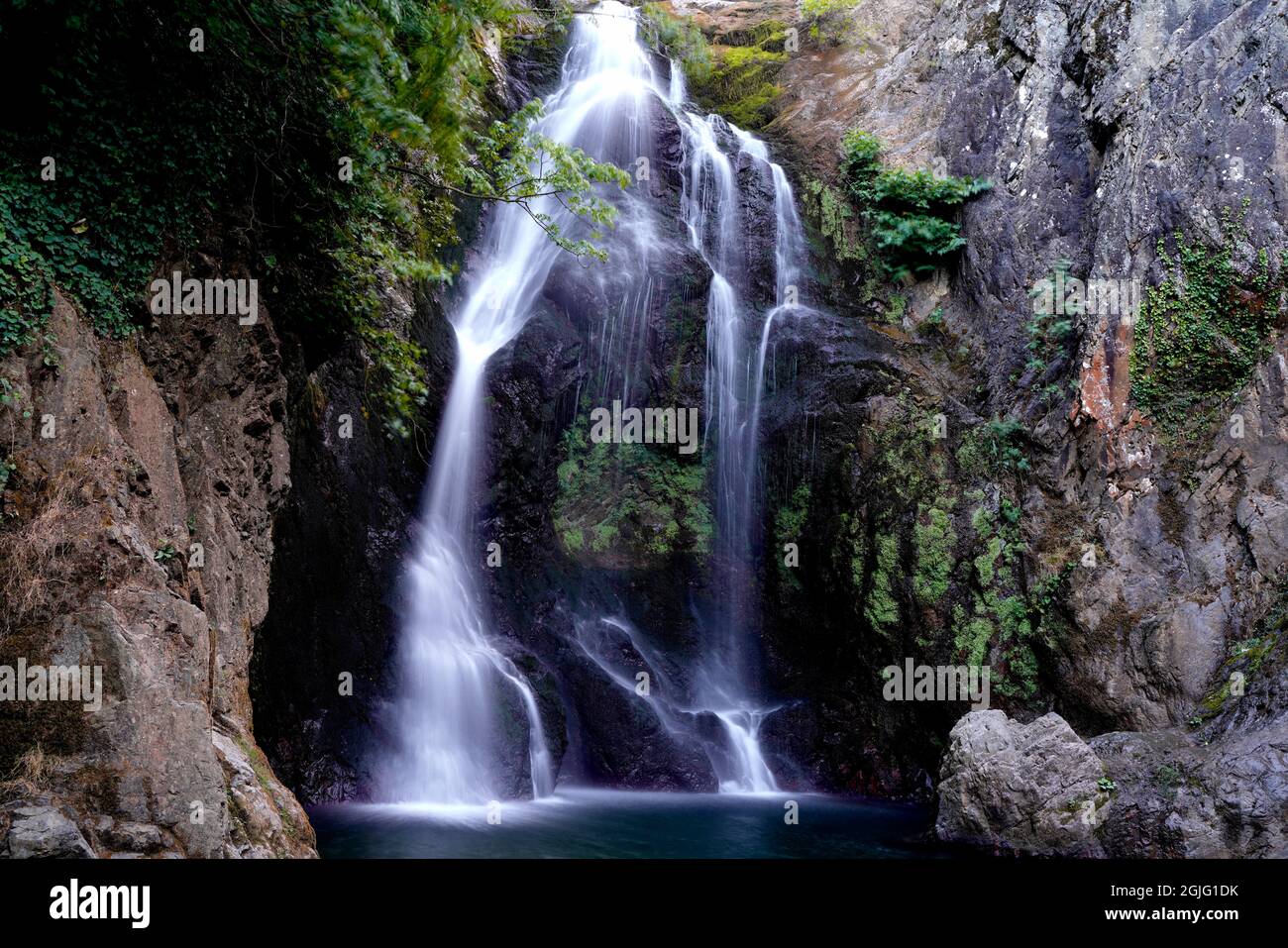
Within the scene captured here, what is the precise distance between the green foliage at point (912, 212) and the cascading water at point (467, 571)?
4.59 metres

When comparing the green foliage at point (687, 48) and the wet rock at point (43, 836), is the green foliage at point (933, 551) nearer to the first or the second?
the green foliage at point (687, 48)

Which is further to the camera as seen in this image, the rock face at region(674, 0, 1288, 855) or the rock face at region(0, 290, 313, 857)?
the rock face at region(674, 0, 1288, 855)

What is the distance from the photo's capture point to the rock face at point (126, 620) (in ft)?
15.2

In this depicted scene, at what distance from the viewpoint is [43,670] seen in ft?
15.5

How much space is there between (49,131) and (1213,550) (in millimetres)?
11811

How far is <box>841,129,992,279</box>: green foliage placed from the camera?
15086mm

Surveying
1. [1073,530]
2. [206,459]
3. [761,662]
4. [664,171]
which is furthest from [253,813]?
[664,171]

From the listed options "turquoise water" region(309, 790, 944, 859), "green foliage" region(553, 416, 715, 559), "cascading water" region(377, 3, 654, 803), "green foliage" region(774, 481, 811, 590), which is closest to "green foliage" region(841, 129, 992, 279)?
"cascading water" region(377, 3, 654, 803)

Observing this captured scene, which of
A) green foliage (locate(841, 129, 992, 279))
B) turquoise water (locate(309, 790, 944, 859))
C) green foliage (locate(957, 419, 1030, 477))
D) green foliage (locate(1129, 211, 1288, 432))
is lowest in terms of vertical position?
turquoise water (locate(309, 790, 944, 859))

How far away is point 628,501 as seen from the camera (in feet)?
45.6

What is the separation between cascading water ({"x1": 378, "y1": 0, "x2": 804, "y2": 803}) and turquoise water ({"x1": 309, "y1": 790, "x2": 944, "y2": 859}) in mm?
838

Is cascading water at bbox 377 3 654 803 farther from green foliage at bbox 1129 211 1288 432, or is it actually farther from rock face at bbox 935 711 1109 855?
green foliage at bbox 1129 211 1288 432

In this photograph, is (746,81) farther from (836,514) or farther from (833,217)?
(836,514)
